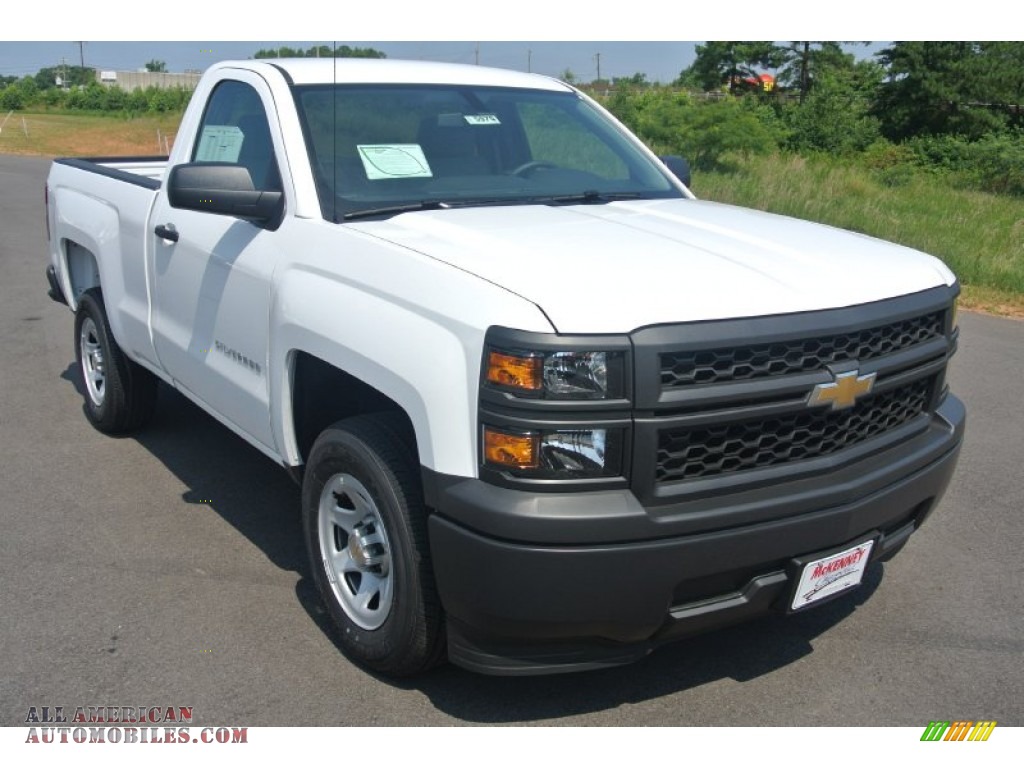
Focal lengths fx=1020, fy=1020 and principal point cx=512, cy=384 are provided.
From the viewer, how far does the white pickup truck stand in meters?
2.74

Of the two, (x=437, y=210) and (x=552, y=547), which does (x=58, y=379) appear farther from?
(x=552, y=547)

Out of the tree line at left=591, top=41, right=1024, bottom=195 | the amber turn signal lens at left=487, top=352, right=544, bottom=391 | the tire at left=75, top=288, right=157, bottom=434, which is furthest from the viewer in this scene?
the tree line at left=591, top=41, right=1024, bottom=195

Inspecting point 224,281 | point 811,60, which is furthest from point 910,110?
point 224,281

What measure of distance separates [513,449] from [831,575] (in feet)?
3.68

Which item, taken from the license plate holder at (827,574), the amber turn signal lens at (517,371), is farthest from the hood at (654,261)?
the license plate holder at (827,574)

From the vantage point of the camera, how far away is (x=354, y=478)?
3326mm

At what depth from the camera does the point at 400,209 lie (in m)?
3.78

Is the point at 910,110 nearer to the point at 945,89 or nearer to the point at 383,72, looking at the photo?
the point at 945,89

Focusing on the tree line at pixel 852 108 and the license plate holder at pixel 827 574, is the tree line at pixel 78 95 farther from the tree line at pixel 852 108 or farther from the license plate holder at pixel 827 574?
the license plate holder at pixel 827 574

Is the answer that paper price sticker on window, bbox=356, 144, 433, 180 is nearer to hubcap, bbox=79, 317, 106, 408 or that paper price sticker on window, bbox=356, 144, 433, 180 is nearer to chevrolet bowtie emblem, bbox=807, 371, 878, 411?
chevrolet bowtie emblem, bbox=807, 371, 878, 411

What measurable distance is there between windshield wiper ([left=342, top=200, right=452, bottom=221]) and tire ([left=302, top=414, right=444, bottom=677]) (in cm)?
79

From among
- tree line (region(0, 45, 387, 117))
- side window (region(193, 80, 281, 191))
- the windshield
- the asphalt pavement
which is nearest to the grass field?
tree line (region(0, 45, 387, 117))

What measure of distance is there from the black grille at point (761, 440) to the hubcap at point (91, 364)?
408 centimetres
